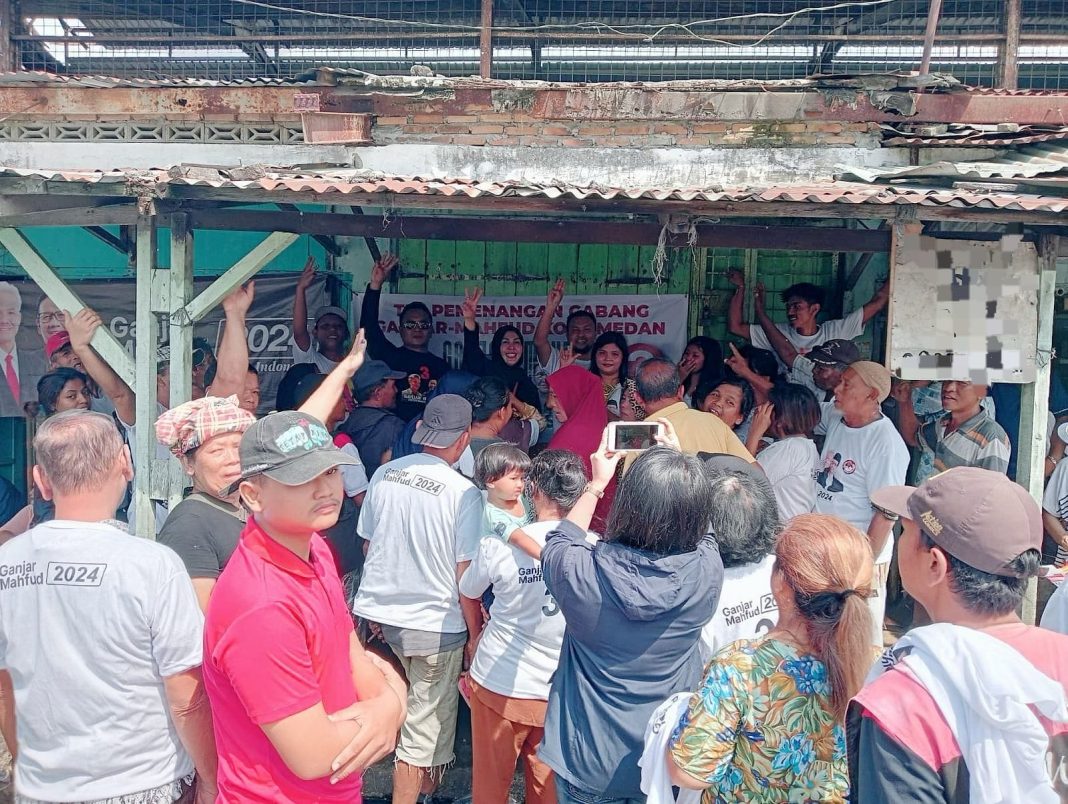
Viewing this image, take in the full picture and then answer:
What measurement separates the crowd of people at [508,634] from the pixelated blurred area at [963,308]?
148 cm

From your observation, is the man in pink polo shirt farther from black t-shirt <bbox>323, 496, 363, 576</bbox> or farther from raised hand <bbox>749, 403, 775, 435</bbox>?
raised hand <bbox>749, 403, 775, 435</bbox>

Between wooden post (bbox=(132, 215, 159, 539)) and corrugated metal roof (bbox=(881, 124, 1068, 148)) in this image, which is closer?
wooden post (bbox=(132, 215, 159, 539))

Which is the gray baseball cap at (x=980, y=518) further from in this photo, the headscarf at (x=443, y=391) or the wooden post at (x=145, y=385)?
the wooden post at (x=145, y=385)

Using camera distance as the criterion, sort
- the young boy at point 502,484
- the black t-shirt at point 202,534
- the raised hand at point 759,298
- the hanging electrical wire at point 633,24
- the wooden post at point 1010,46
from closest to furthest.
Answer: the black t-shirt at point 202,534
the young boy at point 502,484
the raised hand at point 759,298
the wooden post at point 1010,46
the hanging electrical wire at point 633,24

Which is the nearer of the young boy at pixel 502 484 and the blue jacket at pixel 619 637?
the blue jacket at pixel 619 637

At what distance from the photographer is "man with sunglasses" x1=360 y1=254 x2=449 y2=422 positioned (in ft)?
19.7

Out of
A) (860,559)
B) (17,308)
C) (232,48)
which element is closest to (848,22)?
(232,48)

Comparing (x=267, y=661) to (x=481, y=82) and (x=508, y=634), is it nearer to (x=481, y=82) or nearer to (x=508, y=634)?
(x=508, y=634)

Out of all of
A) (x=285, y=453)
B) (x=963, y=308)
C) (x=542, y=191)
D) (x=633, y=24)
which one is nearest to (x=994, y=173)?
(x=963, y=308)

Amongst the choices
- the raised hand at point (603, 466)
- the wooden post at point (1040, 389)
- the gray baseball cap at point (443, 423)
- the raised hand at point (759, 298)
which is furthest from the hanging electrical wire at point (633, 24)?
the raised hand at point (603, 466)

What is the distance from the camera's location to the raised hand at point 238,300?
4.43 meters

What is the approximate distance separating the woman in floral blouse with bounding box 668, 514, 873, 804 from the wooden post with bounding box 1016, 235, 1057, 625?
9.48ft

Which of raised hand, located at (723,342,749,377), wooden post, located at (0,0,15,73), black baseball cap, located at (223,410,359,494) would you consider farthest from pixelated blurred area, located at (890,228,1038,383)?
wooden post, located at (0,0,15,73)

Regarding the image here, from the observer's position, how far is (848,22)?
754 cm
